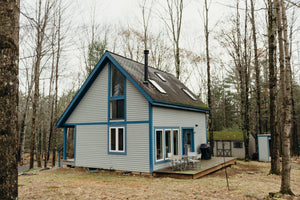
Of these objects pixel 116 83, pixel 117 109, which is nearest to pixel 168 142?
pixel 117 109

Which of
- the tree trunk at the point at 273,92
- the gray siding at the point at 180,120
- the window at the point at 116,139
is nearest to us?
the tree trunk at the point at 273,92

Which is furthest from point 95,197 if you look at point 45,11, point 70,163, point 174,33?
point 174,33

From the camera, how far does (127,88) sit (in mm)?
12289

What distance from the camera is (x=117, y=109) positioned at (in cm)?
1269

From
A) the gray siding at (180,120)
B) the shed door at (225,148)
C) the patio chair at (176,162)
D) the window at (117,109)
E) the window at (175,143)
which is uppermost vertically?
the window at (117,109)

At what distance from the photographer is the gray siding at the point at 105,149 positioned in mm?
11352

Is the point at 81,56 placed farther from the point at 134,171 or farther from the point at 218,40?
the point at 134,171

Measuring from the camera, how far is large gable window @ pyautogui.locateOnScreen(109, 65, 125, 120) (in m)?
12.5

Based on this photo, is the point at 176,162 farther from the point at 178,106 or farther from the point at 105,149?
the point at 105,149

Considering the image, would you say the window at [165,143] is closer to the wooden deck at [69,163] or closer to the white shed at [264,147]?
the wooden deck at [69,163]

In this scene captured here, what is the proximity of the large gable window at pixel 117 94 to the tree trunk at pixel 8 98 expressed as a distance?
8.65 metres

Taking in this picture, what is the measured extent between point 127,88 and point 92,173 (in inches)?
207

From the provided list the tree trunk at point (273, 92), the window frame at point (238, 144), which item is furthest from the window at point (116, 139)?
the window frame at point (238, 144)

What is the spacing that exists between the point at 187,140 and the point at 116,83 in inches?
243
